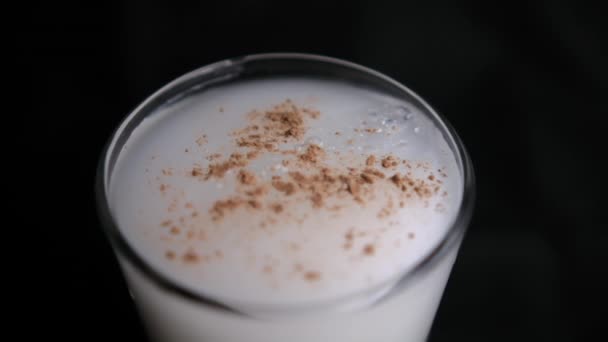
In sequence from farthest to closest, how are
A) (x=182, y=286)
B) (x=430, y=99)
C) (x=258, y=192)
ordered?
(x=430, y=99)
(x=258, y=192)
(x=182, y=286)

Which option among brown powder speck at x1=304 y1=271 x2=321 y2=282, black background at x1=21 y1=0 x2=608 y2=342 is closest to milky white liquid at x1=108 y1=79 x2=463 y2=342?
brown powder speck at x1=304 y1=271 x2=321 y2=282

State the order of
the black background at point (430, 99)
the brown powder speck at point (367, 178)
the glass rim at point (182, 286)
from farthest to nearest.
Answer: the black background at point (430, 99), the brown powder speck at point (367, 178), the glass rim at point (182, 286)

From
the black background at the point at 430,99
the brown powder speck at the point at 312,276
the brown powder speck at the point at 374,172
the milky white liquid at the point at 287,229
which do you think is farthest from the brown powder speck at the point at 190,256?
the black background at the point at 430,99

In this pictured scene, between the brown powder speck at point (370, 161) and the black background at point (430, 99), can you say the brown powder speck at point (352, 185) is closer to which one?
the brown powder speck at point (370, 161)

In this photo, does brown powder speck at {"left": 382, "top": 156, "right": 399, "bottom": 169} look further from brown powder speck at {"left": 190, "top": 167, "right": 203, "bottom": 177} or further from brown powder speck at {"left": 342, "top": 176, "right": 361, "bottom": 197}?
brown powder speck at {"left": 190, "top": 167, "right": 203, "bottom": 177}

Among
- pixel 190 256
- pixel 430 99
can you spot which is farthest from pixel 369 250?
pixel 430 99

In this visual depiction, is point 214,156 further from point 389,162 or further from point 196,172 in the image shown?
point 389,162

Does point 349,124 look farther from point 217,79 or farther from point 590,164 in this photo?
point 590,164
